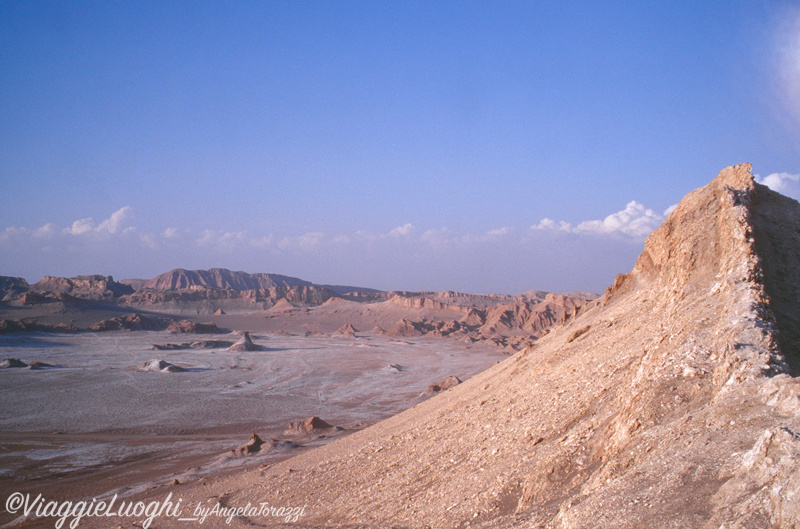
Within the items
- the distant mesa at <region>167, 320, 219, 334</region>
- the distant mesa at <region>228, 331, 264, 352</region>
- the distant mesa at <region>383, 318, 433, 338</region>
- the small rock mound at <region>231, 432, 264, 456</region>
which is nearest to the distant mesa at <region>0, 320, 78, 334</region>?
the distant mesa at <region>167, 320, 219, 334</region>

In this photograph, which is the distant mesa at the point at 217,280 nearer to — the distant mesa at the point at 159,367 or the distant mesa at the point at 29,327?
the distant mesa at the point at 29,327

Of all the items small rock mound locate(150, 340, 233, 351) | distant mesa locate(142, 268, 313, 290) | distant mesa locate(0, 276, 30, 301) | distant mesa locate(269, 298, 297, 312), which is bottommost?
small rock mound locate(150, 340, 233, 351)

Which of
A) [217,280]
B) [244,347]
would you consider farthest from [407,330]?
[217,280]

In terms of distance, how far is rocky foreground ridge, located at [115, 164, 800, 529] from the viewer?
339 cm

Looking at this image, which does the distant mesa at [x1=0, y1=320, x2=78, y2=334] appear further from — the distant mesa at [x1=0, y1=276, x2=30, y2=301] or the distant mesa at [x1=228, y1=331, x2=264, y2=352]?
the distant mesa at [x1=228, y1=331, x2=264, y2=352]

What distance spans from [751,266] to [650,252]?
3631 mm

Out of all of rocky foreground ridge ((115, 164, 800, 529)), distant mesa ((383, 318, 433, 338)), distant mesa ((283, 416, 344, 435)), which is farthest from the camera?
distant mesa ((383, 318, 433, 338))

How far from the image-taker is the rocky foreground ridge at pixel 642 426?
339 centimetres

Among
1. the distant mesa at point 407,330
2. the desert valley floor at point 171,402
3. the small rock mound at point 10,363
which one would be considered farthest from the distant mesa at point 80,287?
the small rock mound at point 10,363

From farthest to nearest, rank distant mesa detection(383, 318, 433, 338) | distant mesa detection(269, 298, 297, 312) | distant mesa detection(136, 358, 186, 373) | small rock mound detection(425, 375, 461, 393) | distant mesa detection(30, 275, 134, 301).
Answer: distant mesa detection(30, 275, 134, 301) → distant mesa detection(269, 298, 297, 312) → distant mesa detection(383, 318, 433, 338) → distant mesa detection(136, 358, 186, 373) → small rock mound detection(425, 375, 461, 393)

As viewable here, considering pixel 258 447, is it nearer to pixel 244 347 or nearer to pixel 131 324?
pixel 244 347

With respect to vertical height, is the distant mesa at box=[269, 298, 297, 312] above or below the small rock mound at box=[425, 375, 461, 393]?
above

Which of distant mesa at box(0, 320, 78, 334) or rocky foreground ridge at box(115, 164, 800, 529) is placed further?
distant mesa at box(0, 320, 78, 334)

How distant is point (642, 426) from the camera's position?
4.49m
